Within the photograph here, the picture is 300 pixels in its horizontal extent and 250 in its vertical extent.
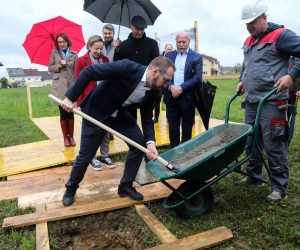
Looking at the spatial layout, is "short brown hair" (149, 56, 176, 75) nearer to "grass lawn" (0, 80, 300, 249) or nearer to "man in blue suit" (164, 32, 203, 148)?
"grass lawn" (0, 80, 300, 249)

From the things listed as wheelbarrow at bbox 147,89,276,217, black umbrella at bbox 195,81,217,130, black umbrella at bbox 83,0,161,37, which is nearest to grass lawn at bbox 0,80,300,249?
wheelbarrow at bbox 147,89,276,217

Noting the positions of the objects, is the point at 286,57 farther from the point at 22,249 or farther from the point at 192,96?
the point at 22,249

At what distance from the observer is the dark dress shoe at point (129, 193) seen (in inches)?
147

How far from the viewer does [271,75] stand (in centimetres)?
354

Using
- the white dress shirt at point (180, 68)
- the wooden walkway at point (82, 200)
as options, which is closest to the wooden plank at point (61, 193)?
the wooden walkway at point (82, 200)

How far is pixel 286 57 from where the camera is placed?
11.4ft

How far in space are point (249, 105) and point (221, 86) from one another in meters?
21.1

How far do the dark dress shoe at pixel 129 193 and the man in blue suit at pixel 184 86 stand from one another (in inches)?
55.0

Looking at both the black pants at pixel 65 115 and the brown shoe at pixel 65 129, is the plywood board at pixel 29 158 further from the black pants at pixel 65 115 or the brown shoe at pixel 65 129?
the black pants at pixel 65 115

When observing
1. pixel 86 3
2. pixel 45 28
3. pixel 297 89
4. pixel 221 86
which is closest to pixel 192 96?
pixel 297 89

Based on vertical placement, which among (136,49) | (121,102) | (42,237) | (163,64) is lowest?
(42,237)

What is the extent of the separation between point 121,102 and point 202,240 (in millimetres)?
1491

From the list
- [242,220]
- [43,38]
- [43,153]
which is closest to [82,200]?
[242,220]

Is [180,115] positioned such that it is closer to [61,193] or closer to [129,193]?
[129,193]
